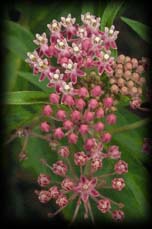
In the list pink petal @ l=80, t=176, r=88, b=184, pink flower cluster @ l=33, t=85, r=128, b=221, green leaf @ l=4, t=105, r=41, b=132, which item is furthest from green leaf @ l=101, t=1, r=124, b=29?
pink petal @ l=80, t=176, r=88, b=184

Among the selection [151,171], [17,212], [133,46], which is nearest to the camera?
[151,171]

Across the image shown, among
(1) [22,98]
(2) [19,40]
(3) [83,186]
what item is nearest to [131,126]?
(3) [83,186]

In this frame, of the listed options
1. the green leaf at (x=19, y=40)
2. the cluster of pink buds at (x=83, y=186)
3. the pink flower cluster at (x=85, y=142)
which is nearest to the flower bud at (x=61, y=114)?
the pink flower cluster at (x=85, y=142)

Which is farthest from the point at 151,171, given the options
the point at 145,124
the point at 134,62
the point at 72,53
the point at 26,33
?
the point at 26,33

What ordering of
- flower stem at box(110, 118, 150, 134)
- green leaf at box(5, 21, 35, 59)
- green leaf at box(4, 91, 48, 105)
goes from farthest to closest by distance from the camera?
green leaf at box(5, 21, 35, 59)
flower stem at box(110, 118, 150, 134)
green leaf at box(4, 91, 48, 105)

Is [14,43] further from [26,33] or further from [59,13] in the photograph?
[59,13]

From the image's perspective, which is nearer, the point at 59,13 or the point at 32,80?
the point at 32,80

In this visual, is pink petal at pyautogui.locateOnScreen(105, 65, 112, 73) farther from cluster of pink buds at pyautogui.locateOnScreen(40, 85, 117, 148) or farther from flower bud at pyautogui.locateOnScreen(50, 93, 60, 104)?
flower bud at pyautogui.locateOnScreen(50, 93, 60, 104)
